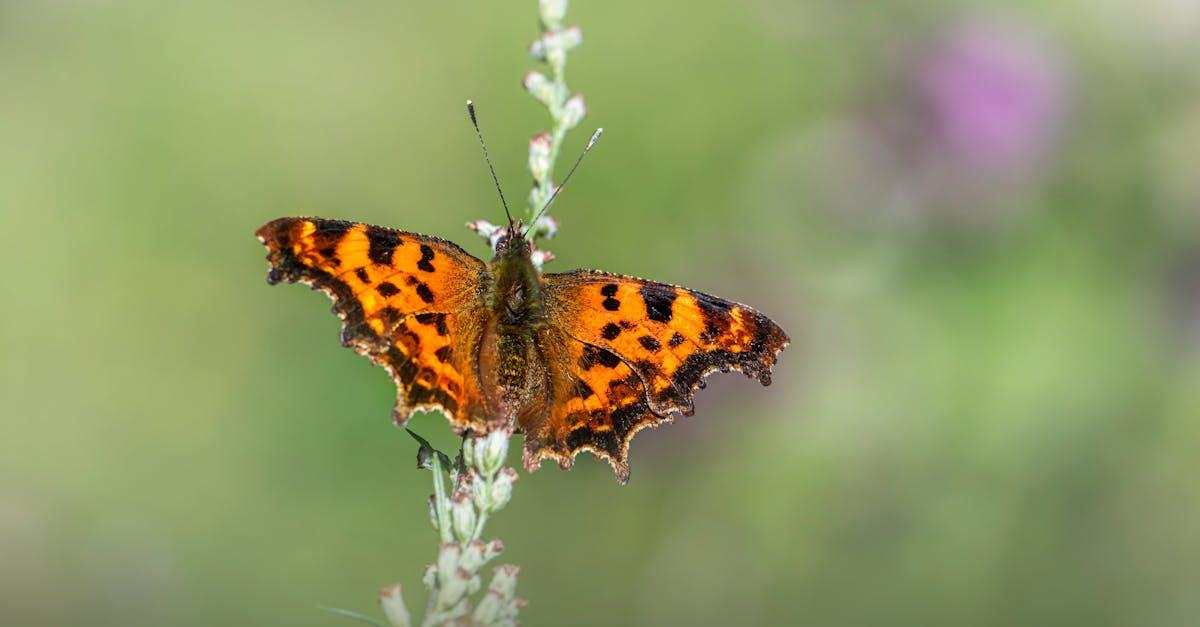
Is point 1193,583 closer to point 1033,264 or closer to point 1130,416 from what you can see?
point 1130,416

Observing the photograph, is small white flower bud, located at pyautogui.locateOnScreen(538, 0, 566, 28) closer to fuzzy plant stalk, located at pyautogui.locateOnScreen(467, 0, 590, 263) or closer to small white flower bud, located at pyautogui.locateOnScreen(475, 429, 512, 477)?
fuzzy plant stalk, located at pyautogui.locateOnScreen(467, 0, 590, 263)

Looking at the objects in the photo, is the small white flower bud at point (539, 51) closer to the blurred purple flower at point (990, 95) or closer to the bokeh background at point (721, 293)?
the bokeh background at point (721, 293)

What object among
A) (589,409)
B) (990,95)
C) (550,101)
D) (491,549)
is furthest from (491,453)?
(990,95)

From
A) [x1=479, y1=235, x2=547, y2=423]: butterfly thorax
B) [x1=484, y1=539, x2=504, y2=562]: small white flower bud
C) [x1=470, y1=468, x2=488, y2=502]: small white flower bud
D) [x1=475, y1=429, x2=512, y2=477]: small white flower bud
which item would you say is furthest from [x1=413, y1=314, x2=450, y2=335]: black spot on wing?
[x1=484, y1=539, x2=504, y2=562]: small white flower bud

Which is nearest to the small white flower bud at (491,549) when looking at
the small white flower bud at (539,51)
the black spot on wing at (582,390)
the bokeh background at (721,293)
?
the black spot on wing at (582,390)

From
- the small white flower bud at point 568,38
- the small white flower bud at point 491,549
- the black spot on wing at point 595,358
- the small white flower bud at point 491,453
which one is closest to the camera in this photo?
the small white flower bud at point 491,549

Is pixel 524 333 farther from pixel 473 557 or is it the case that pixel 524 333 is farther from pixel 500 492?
pixel 473 557

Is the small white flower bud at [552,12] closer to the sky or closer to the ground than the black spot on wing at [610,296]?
closer to the sky
